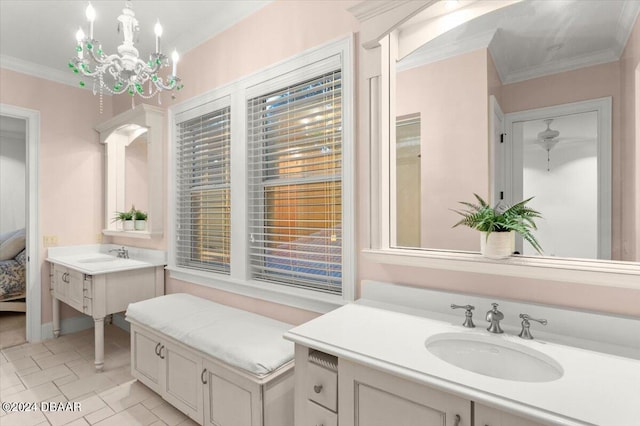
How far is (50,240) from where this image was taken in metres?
3.38

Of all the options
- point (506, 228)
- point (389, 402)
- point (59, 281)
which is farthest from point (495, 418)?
point (59, 281)

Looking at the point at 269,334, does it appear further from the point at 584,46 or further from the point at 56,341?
the point at 56,341

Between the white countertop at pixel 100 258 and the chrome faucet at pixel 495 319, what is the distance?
2773mm

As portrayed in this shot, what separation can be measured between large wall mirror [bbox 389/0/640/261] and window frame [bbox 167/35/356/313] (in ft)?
0.85

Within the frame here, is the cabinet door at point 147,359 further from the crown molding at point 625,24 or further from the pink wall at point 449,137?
the crown molding at point 625,24

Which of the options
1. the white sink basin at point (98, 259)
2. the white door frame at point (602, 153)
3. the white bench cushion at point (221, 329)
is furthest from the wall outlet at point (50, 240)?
the white door frame at point (602, 153)

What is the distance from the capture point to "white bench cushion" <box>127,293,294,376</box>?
1.57 metres

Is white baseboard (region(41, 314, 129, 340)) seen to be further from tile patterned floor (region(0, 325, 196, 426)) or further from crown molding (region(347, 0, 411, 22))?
crown molding (region(347, 0, 411, 22))

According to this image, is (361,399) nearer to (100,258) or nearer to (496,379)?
(496,379)

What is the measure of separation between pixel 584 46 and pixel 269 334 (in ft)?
6.25

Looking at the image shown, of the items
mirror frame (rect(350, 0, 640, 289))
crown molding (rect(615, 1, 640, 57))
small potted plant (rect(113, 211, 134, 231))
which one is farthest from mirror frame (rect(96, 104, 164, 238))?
crown molding (rect(615, 1, 640, 57))

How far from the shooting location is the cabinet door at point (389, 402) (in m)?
0.92

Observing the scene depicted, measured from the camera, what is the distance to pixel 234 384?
1.62 meters

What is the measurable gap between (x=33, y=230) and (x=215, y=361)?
293 cm
